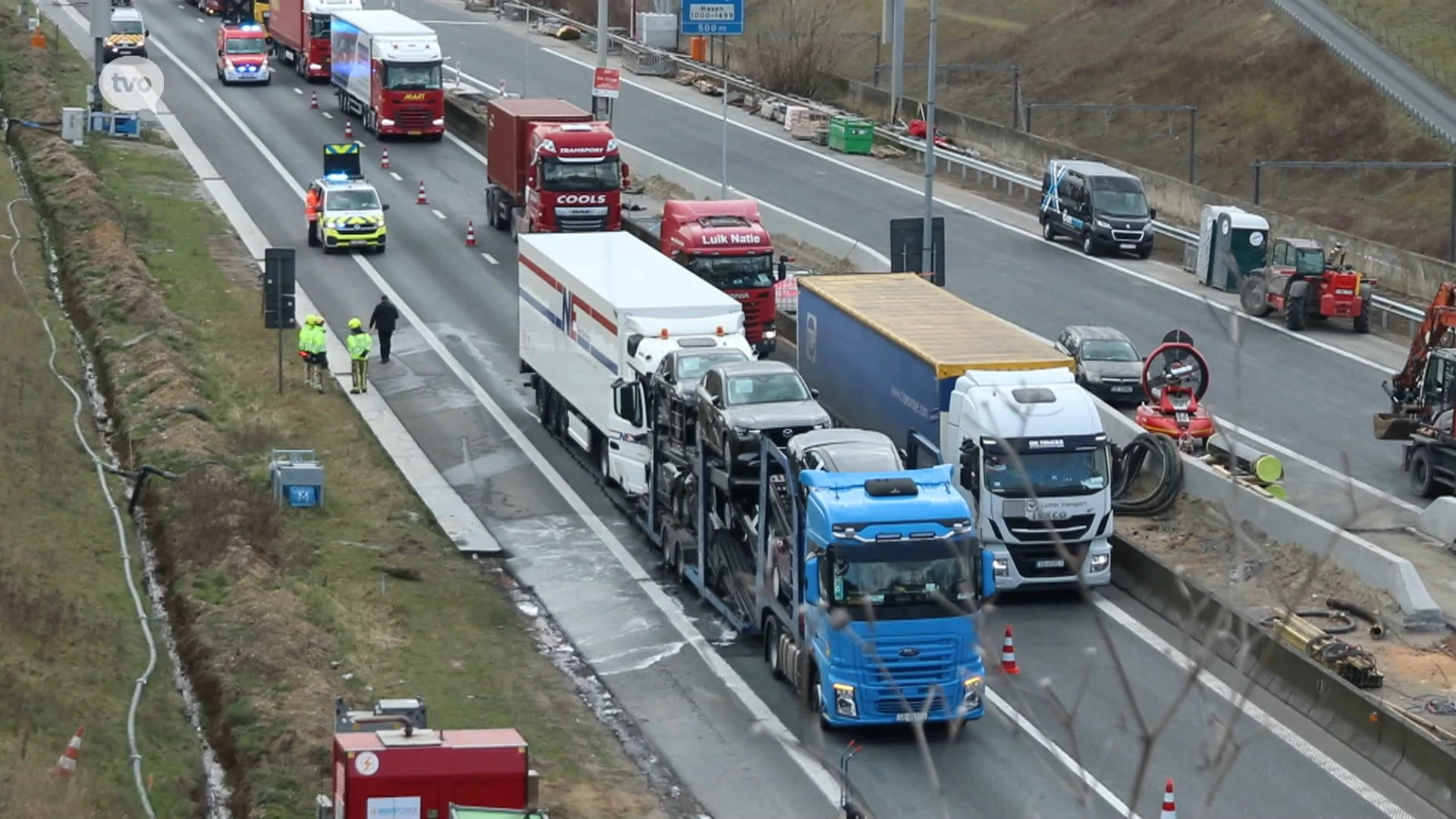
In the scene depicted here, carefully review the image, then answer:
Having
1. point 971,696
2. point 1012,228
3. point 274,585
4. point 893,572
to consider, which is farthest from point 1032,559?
point 1012,228

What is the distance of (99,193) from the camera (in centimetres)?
5453

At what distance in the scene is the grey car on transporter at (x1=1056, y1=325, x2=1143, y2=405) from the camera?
3816cm

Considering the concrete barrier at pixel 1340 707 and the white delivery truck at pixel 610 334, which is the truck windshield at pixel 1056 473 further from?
the white delivery truck at pixel 610 334

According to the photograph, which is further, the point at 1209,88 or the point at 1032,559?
the point at 1209,88

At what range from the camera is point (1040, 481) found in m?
27.2

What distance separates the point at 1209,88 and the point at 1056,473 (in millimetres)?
59519

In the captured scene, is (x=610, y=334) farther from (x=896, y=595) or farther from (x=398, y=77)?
(x=398, y=77)

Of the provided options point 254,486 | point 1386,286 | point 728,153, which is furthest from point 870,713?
point 728,153

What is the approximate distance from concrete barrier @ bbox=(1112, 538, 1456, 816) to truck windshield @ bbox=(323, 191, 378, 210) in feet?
90.8

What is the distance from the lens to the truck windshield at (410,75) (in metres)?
63.8

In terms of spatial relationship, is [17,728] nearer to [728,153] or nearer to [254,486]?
[254,486]

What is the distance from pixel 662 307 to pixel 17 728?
12536 mm

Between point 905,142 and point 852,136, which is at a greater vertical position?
point 852,136

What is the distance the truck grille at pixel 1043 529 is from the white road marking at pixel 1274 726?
3.50 ft
